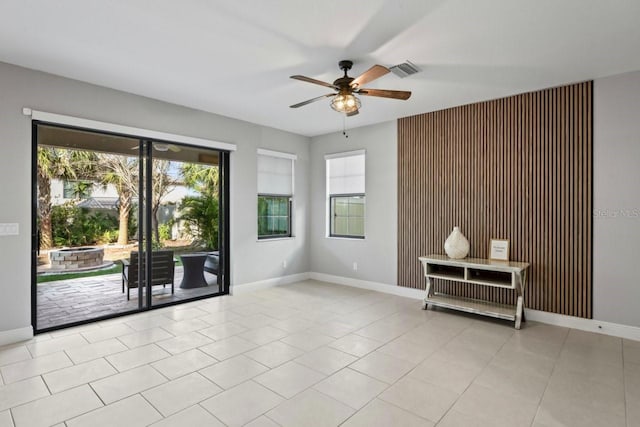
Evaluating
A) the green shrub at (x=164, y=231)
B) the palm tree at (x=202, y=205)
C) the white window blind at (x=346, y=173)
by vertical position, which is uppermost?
the white window blind at (x=346, y=173)

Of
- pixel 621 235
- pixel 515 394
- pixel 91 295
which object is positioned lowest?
pixel 515 394

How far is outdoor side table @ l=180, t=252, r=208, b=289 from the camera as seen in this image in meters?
5.07

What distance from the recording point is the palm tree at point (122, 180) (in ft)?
13.9

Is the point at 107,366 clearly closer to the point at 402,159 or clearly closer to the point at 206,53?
the point at 206,53

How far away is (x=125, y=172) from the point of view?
4.38 m

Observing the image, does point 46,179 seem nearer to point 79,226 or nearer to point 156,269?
point 79,226

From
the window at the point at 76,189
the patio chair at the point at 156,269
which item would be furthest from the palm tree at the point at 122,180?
the patio chair at the point at 156,269

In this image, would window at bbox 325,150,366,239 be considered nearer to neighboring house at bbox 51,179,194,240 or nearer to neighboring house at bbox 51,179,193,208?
neighboring house at bbox 51,179,194,240

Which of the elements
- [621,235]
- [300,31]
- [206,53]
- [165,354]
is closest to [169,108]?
[206,53]

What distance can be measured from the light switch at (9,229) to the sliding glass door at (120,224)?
0.77 feet

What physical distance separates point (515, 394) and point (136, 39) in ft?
13.6

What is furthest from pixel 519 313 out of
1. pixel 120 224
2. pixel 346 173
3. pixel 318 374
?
pixel 120 224

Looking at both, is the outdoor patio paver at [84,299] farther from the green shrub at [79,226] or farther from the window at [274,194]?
the window at [274,194]

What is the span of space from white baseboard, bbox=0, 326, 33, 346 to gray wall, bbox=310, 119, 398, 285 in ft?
14.0
